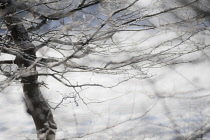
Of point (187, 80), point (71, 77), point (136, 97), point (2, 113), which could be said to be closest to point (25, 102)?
point (2, 113)

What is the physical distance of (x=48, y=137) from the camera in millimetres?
2852

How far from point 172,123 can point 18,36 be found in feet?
7.39

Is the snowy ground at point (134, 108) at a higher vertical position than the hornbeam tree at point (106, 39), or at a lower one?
lower

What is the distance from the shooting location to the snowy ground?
9.29 feet

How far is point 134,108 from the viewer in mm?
2938

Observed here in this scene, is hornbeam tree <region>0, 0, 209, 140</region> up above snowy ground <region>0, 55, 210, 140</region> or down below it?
above

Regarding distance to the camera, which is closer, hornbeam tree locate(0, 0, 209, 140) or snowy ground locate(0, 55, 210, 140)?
hornbeam tree locate(0, 0, 209, 140)

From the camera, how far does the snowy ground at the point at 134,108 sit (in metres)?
2.83

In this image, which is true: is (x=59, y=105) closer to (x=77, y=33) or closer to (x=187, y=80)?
(x=77, y=33)

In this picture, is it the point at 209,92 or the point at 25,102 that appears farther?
the point at 209,92

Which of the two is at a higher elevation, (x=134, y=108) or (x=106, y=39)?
(x=106, y=39)

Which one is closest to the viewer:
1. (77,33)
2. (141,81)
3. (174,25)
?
(174,25)

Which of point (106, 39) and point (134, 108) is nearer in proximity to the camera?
point (106, 39)

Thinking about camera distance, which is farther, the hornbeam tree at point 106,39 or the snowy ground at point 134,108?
the snowy ground at point 134,108
